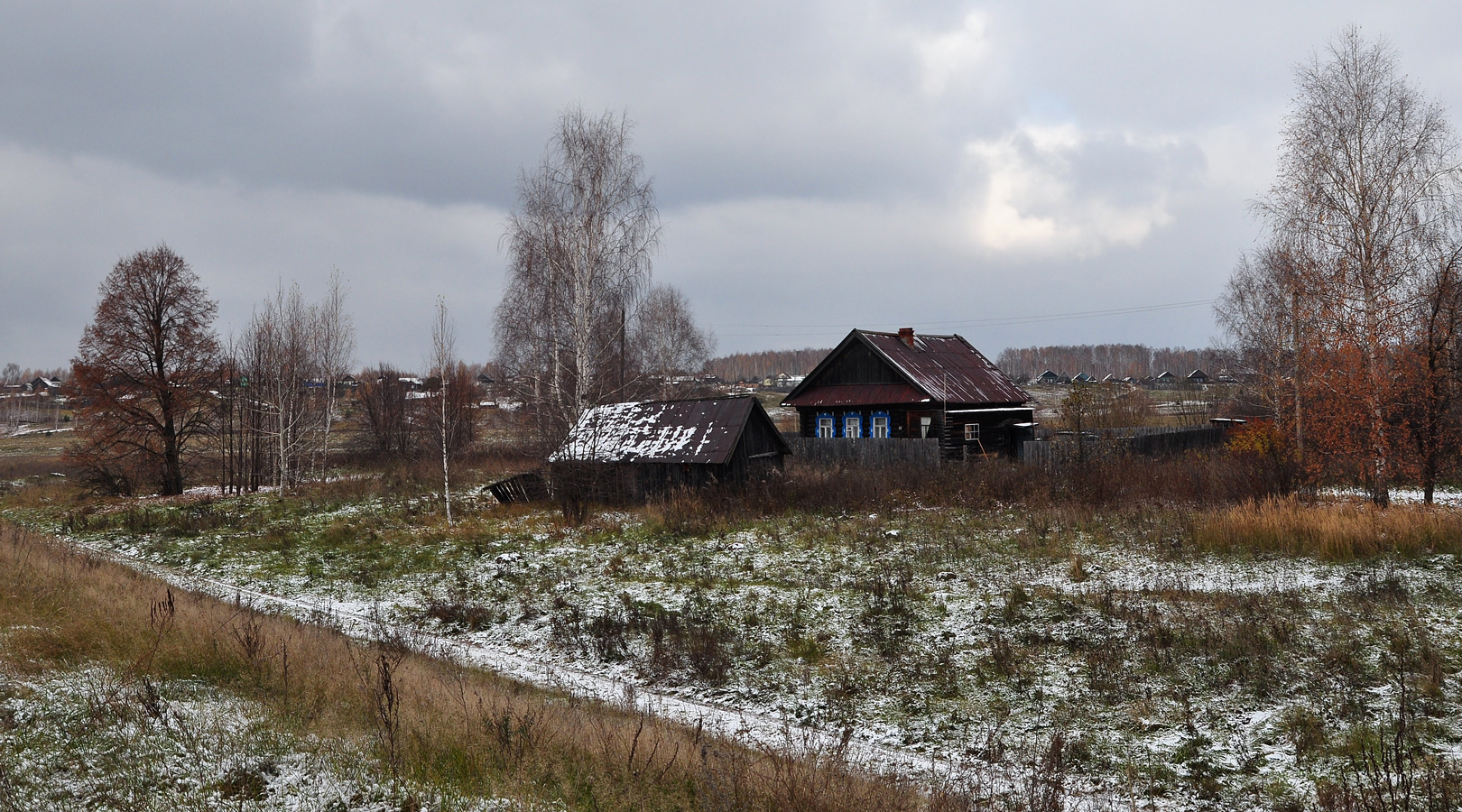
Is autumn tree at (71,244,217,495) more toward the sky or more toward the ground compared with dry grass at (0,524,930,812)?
more toward the sky

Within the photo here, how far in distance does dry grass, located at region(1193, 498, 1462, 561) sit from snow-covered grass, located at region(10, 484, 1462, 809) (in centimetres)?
33

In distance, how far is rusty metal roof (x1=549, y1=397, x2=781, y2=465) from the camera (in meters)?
21.1

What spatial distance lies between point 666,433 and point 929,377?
1292 cm

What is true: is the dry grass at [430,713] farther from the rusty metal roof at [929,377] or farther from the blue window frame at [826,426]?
the blue window frame at [826,426]

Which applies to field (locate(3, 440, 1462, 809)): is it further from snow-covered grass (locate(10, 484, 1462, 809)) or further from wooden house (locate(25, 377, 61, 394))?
wooden house (locate(25, 377, 61, 394))

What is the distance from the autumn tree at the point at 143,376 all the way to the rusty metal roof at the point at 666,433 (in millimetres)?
17786

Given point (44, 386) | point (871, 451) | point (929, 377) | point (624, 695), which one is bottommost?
point (624, 695)

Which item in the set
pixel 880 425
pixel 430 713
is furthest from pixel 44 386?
pixel 430 713

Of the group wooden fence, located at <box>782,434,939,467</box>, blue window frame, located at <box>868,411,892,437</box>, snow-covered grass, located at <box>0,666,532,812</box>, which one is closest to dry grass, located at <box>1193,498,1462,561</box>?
wooden fence, located at <box>782,434,939,467</box>

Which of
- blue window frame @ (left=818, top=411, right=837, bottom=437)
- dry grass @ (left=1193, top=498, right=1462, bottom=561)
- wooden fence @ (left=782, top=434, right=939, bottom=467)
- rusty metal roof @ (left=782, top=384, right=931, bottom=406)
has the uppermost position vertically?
rusty metal roof @ (left=782, top=384, right=931, bottom=406)

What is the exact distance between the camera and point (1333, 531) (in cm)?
1214

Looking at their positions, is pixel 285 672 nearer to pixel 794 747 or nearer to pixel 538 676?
pixel 538 676

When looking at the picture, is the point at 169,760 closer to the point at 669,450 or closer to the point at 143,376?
the point at 669,450

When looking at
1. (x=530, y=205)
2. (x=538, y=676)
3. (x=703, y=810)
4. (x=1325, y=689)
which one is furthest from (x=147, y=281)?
(x=1325, y=689)
